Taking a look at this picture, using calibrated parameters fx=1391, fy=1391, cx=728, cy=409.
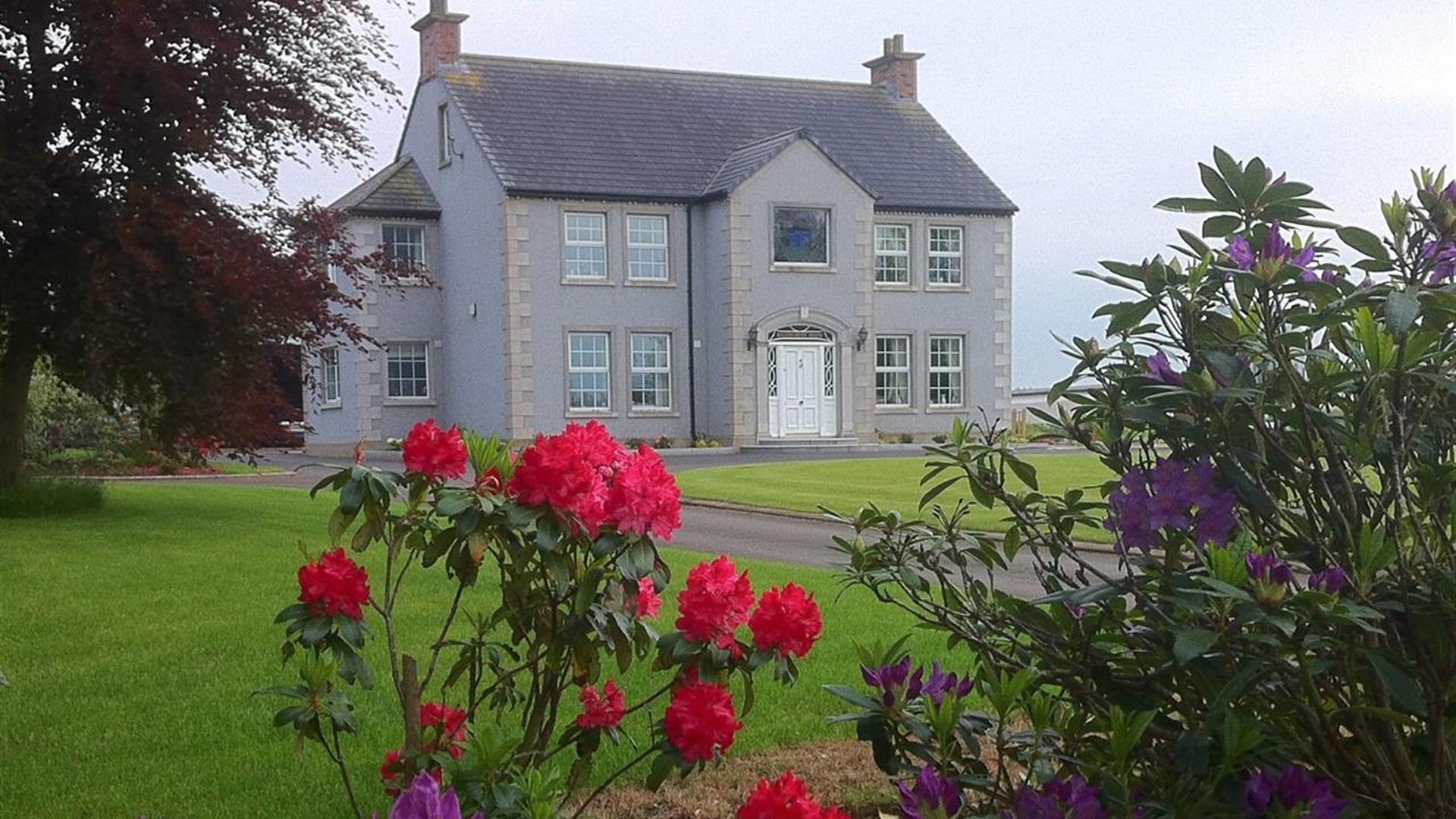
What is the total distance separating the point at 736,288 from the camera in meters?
29.8

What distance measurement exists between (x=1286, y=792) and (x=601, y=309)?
90.4 feet

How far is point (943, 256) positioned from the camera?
32562 mm

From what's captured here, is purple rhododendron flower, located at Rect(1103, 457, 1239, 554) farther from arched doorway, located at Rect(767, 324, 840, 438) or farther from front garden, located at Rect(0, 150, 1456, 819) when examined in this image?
arched doorway, located at Rect(767, 324, 840, 438)

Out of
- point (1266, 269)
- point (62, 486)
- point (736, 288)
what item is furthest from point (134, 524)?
point (736, 288)

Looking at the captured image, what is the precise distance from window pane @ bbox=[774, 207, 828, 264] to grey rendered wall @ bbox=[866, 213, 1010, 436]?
1.69 m

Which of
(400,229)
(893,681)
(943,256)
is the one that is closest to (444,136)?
(400,229)

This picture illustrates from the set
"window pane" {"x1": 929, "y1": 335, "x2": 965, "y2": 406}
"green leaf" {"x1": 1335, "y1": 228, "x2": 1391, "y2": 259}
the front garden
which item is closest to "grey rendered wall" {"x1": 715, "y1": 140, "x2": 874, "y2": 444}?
"window pane" {"x1": 929, "y1": 335, "x2": 965, "y2": 406}

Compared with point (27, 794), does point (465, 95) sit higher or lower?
higher

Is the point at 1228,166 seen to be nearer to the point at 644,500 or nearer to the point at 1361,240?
the point at 1361,240

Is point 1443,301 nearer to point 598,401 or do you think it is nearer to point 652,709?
point 652,709

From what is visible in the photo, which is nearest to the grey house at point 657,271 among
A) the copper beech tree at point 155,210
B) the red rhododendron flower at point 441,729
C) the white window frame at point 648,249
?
the white window frame at point 648,249

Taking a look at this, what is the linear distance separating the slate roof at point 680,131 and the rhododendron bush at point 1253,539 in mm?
26501

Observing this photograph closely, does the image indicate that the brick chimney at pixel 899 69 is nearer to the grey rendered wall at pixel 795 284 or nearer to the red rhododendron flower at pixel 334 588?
the grey rendered wall at pixel 795 284

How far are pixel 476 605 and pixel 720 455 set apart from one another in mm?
19451
